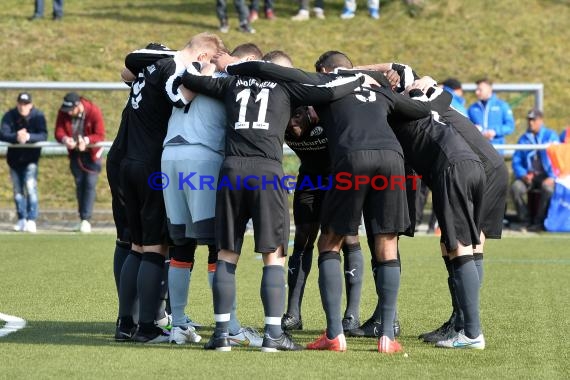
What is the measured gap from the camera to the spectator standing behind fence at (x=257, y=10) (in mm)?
24625

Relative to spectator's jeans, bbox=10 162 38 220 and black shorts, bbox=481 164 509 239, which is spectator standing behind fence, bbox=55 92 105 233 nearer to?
spectator's jeans, bbox=10 162 38 220

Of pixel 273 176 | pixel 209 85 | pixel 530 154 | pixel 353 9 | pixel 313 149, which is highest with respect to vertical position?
pixel 353 9

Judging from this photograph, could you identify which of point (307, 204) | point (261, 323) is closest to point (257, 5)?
point (307, 204)

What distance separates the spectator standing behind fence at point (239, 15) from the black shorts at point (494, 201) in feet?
52.1

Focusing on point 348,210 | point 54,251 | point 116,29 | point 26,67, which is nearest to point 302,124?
point 348,210

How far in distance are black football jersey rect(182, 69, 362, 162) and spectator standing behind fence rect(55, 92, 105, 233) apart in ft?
29.1

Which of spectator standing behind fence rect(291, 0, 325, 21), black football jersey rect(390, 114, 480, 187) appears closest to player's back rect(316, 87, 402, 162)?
black football jersey rect(390, 114, 480, 187)

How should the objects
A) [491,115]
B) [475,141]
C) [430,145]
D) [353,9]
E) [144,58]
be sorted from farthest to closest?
[353,9], [491,115], [475,141], [144,58], [430,145]

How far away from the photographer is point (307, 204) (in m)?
8.31

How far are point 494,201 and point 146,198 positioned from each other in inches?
96.8

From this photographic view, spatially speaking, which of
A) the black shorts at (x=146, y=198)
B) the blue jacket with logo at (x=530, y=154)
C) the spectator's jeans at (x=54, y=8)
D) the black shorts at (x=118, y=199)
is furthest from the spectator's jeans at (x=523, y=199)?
the spectator's jeans at (x=54, y=8)

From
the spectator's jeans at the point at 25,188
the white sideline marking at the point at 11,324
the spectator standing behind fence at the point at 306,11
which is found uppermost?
the spectator standing behind fence at the point at 306,11

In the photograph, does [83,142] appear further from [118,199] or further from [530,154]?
[118,199]

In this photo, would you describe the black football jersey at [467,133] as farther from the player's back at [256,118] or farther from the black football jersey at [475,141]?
the player's back at [256,118]
